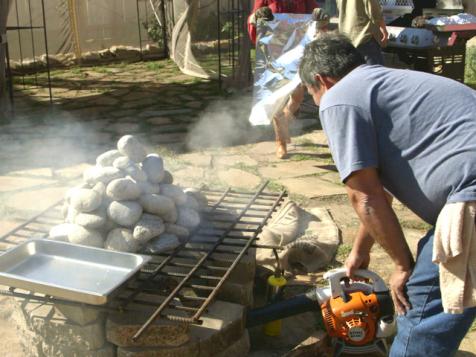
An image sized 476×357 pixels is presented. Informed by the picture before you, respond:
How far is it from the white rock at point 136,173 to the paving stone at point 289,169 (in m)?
2.71

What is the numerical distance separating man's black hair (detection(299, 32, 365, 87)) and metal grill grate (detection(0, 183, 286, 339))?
1.11 metres

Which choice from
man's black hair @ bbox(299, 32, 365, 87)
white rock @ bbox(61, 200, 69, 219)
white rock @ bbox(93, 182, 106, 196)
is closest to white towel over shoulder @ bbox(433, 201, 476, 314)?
man's black hair @ bbox(299, 32, 365, 87)

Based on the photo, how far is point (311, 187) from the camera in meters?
5.95

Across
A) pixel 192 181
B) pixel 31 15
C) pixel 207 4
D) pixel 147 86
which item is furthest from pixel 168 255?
pixel 31 15

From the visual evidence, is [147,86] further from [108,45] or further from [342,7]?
[342,7]

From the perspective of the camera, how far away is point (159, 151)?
705cm

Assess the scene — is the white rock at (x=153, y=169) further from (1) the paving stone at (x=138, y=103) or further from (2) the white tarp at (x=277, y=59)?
(1) the paving stone at (x=138, y=103)

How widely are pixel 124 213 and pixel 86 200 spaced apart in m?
0.21

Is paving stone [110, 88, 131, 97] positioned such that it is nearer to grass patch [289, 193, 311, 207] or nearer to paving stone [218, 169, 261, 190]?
paving stone [218, 169, 261, 190]

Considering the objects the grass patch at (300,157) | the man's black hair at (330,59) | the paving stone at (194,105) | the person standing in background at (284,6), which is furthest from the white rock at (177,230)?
the paving stone at (194,105)

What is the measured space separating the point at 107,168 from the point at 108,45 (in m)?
11.2

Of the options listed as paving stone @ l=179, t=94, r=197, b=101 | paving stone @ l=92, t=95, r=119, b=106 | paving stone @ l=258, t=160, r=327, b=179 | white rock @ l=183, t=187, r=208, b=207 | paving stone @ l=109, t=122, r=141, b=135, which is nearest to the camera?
white rock @ l=183, t=187, r=208, b=207

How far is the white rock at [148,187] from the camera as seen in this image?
358 cm

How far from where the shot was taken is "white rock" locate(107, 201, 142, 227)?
3.39 metres
